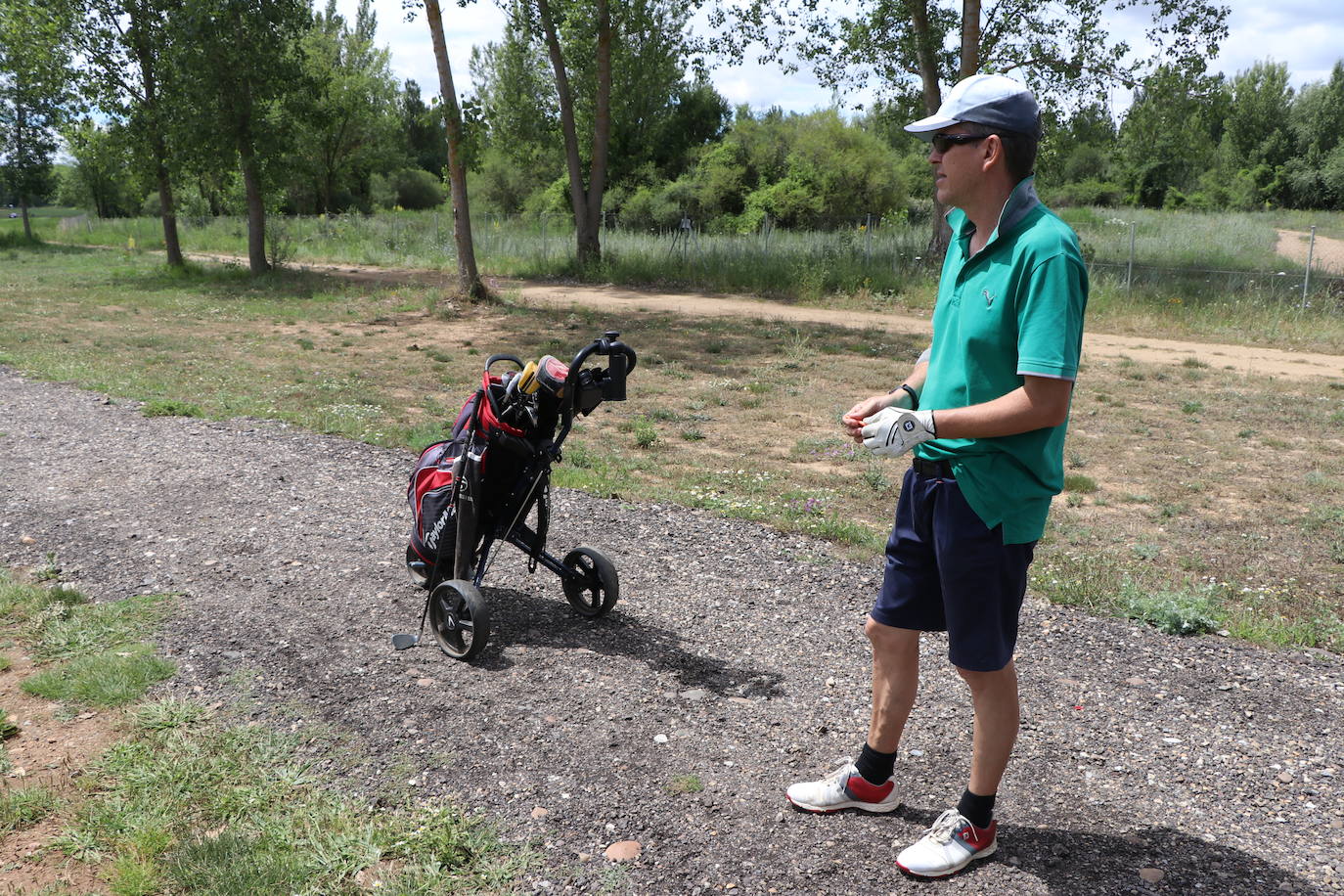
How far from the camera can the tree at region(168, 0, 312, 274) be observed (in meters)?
22.7

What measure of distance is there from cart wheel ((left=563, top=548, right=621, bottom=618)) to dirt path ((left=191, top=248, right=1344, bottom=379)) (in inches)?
470

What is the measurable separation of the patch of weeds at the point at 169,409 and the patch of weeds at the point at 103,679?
5427 millimetres

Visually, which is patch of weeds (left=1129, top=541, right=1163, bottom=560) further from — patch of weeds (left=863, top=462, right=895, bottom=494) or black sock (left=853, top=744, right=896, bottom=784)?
black sock (left=853, top=744, right=896, bottom=784)

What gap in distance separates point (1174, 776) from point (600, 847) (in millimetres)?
2016

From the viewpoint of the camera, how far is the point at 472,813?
3.21 m

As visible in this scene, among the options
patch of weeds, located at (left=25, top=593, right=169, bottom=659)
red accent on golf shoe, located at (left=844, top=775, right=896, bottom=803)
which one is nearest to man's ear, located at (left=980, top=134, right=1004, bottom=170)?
red accent on golf shoe, located at (left=844, top=775, right=896, bottom=803)

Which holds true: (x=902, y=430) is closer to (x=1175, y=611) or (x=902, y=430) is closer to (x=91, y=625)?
(x=1175, y=611)

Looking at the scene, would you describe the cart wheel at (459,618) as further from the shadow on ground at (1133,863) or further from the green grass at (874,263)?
the green grass at (874,263)

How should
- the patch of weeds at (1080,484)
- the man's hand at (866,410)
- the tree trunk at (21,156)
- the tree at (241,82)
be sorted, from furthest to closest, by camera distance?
the tree trunk at (21,156) → the tree at (241,82) → the patch of weeds at (1080,484) → the man's hand at (866,410)

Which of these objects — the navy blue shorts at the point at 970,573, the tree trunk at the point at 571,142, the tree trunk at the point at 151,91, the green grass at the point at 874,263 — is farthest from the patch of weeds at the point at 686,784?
the tree trunk at the point at 151,91

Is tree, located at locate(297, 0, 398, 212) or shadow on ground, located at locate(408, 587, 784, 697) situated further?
tree, located at locate(297, 0, 398, 212)

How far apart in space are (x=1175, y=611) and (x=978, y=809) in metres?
2.43

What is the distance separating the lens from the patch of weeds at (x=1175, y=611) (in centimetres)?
475

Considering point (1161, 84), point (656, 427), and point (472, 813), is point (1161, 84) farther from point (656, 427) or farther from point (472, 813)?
point (472, 813)
